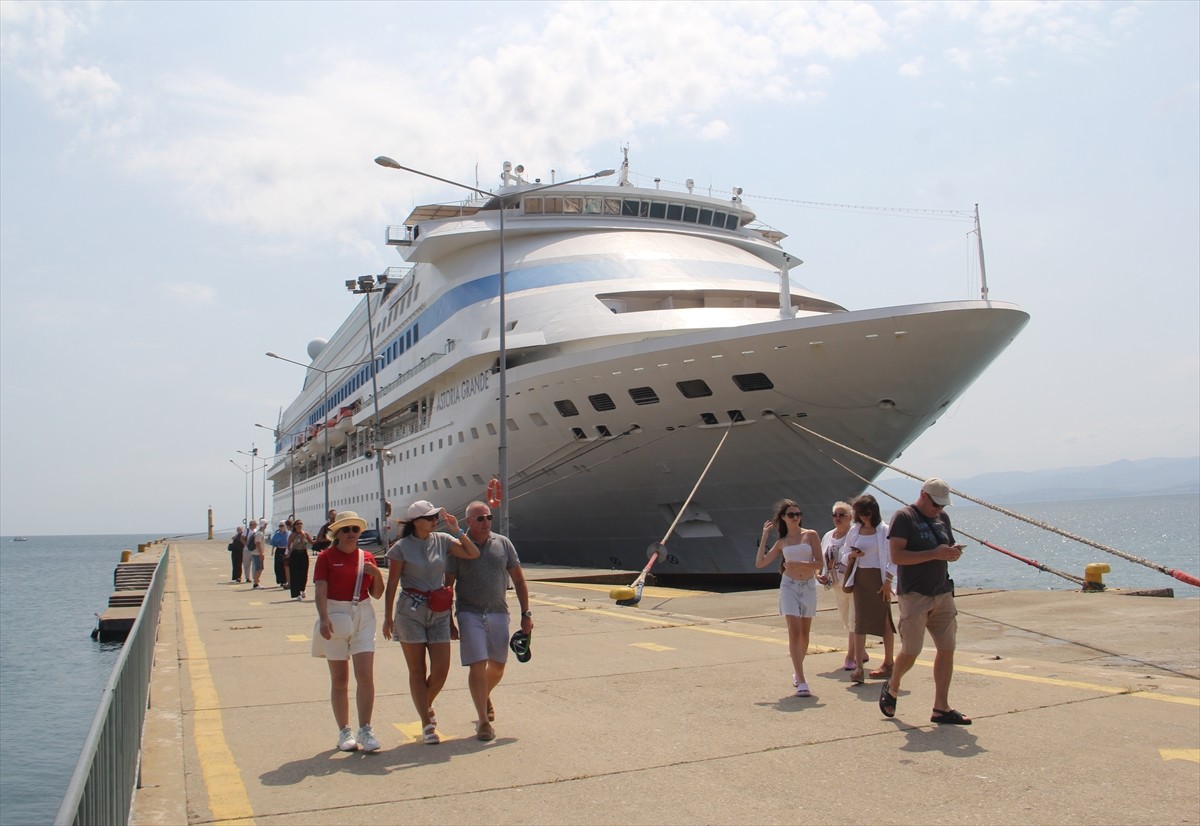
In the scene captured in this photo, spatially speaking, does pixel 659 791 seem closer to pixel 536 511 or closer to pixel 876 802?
pixel 876 802

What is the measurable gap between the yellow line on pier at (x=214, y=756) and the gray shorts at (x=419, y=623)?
3.71 ft

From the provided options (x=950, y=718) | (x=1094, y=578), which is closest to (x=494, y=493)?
(x=1094, y=578)

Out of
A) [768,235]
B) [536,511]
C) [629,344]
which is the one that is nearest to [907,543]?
[629,344]

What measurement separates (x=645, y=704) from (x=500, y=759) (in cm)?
149

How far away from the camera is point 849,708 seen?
6.41 metres

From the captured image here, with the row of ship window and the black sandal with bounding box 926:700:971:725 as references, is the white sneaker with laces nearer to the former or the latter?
the black sandal with bounding box 926:700:971:725

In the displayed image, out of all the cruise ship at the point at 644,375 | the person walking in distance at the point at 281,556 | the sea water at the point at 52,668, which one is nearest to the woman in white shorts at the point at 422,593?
the sea water at the point at 52,668

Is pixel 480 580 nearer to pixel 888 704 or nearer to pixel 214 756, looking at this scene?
pixel 214 756

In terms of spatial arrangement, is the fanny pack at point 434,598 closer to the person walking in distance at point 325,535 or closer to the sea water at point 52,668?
the person walking in distance at point 325,535

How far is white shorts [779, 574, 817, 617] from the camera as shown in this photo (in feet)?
23.1

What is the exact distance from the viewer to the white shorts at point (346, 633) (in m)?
5.83

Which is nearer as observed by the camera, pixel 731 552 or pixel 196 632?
pixel 196 632

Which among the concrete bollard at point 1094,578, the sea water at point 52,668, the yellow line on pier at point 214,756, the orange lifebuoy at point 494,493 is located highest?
the orange lifebuoy at point 494,493

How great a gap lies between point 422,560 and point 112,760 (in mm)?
2274
